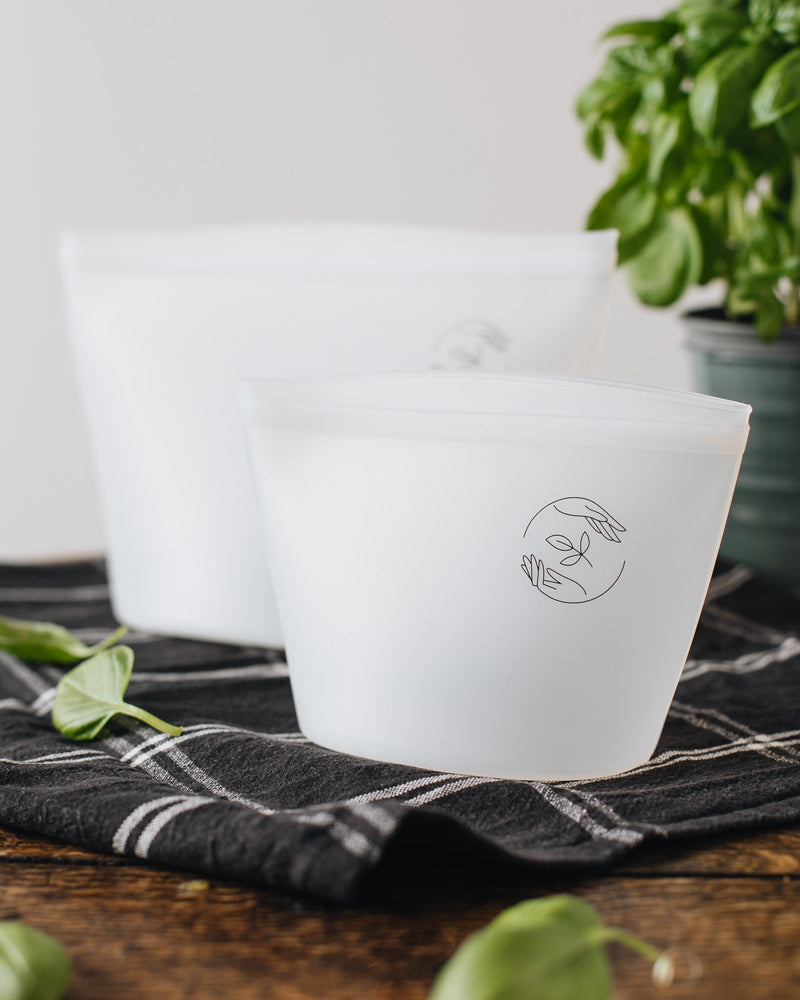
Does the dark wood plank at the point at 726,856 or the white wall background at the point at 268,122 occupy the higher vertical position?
the white wall background at the point at 268,122

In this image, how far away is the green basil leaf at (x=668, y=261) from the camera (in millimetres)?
625

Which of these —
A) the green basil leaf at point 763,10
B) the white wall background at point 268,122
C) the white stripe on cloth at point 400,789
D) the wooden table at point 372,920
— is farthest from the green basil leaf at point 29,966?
the white wall background at point 268,122

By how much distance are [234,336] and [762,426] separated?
1.07 feet

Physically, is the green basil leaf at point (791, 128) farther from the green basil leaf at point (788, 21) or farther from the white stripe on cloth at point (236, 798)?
the white stripe on cloth at point (236, 798)

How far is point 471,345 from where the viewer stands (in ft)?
1.68

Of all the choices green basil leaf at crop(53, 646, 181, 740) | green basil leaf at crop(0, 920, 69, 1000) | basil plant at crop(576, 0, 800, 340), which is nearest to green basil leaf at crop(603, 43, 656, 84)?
basil plant at crop(576, 0, 800, 340)

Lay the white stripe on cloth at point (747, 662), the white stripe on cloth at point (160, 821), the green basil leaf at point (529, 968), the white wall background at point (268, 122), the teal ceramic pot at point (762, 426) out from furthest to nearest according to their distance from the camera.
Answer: the white wall background at point (268, 122) → the teal ceramic pot at point (762, 426) → the white stripe on cloth at point (747, 662) → the white stripe on cloth at point (160, 821) → the green basil leaf at point (529, 968)

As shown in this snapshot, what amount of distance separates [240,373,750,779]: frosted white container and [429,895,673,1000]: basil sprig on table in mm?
138

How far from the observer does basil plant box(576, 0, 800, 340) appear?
0.56m

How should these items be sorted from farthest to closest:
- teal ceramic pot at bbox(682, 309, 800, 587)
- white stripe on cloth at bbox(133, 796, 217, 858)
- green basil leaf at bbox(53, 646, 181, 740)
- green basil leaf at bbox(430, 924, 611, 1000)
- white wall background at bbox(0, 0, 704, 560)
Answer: white wall background at bbox(0, 0, 704, 560) < teal ceramic pot at bbox(682, 309, 800, 587) < green basil leaf at bbox(53, 646, 181, 740) < white stripe on cloth at bbox(133, 796, 217, 858) < green basil leaf at bbox(430, 924, 611, 1000)

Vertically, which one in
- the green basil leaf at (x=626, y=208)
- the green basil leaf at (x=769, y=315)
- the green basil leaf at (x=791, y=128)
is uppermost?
the green basil leaf at (x=791, y=128)

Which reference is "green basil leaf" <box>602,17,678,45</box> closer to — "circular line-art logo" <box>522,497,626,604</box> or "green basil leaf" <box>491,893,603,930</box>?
"circular line-art logo" <box>522,497,626,604</box>

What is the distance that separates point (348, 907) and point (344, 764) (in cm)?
8

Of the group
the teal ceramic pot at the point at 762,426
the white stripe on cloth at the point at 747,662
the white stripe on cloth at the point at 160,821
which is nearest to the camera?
the white stripe on cloth at the point at 160,821
